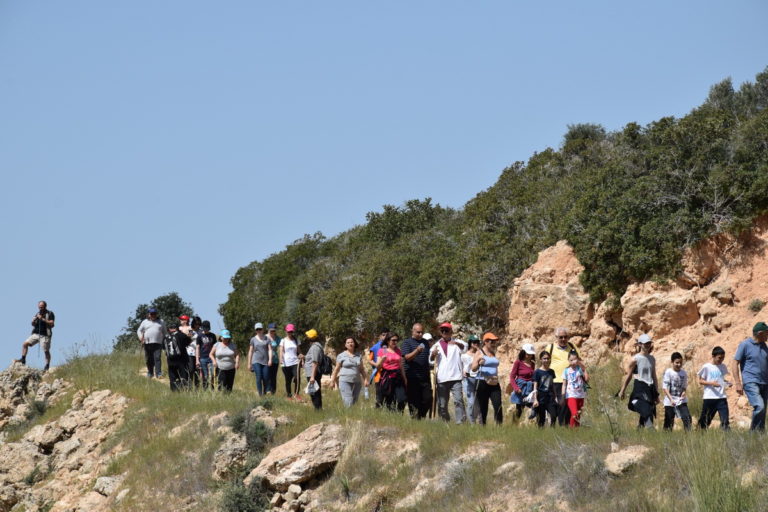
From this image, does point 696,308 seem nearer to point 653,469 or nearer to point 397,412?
point 397,412

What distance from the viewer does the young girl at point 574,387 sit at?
600 inches

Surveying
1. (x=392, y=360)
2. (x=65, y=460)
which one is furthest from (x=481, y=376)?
(x=65, y=460)

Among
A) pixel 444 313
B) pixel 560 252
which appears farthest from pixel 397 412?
pixel 444 313

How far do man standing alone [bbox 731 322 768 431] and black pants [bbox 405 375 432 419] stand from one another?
523cm

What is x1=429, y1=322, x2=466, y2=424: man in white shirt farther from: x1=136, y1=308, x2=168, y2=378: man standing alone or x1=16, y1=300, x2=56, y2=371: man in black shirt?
x1=16, y1=300, x2=56, y2=371: man in black shirt

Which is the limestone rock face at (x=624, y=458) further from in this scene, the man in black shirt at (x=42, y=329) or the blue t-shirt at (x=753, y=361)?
the man in black shirt at (x=42, y=329)

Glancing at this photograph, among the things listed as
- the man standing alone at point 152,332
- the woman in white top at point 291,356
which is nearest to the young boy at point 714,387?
the woman in white top at point 291,356

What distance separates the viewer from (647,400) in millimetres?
14867

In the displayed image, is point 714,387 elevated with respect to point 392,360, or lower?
lower

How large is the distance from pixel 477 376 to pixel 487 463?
2.82 meters

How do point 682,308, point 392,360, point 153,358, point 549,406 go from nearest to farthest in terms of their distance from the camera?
point 549,406
point 392,360
point 682,308
point 153,358

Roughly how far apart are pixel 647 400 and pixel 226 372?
29.1 feet

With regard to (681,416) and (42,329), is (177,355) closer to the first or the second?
(42,329)

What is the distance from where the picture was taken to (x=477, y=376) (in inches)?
641
